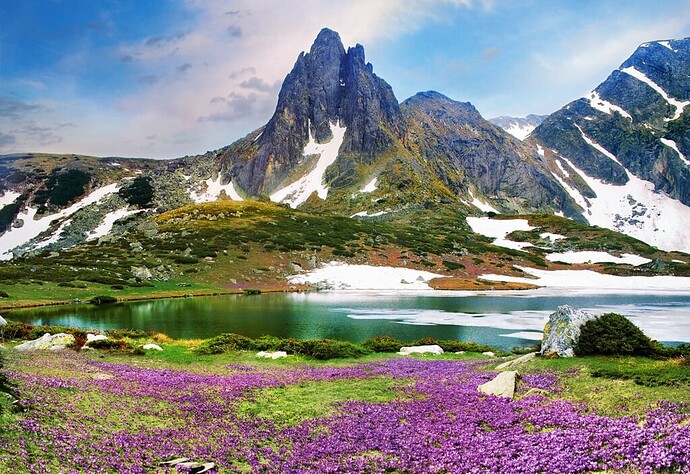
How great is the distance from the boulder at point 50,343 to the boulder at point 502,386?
23.1 metres

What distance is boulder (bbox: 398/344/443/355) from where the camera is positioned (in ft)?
98.7

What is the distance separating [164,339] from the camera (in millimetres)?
34875

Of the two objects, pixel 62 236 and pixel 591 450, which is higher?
pixel 62 236

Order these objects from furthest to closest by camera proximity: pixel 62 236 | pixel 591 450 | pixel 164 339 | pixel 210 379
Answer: pixel 62 236
pixel 164 339
pixel 210 379
pixel 591 450

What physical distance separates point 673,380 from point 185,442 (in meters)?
13.6

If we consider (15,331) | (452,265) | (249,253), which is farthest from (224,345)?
(452,265)

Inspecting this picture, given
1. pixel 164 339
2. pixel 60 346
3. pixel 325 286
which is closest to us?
pixel 60 346

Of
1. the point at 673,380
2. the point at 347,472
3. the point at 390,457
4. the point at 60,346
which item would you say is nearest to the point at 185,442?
the point at 347,472

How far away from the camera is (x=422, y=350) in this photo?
3039cm

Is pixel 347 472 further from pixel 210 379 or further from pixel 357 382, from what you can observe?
pixel 210 379

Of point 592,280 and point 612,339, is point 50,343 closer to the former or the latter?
point 612,339

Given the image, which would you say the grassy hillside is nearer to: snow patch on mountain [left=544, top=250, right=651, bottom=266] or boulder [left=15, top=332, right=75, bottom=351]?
snow patch on mountain [left=544, top=250, right=651, bottom=266]

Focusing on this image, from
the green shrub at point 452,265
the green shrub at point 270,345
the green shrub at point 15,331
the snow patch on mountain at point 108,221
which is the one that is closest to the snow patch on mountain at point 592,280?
the green shrub at point 452,265

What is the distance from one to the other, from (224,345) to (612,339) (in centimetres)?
2121
